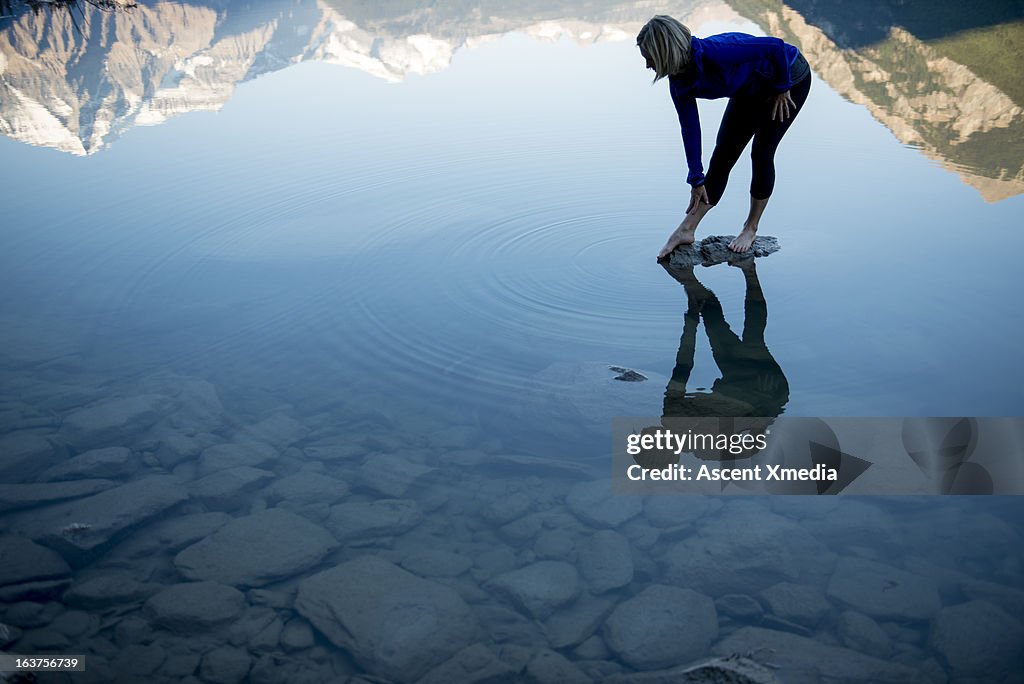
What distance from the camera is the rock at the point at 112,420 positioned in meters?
4.03

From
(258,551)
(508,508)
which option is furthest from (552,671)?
(258,551)

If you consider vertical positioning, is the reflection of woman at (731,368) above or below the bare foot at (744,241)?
below

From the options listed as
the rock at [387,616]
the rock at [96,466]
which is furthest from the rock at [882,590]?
the rock at [96,466]

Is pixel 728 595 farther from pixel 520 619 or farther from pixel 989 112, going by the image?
pixel 989 112

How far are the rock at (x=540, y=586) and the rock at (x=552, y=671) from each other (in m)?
0.18

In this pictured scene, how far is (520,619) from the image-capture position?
9.46 feet

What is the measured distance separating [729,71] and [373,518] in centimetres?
320

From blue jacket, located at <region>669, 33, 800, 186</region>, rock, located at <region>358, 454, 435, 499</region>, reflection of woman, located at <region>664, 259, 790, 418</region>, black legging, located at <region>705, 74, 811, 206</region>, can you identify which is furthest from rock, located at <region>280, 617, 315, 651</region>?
black legging, located at <region>705, 74, 811, 206</region>

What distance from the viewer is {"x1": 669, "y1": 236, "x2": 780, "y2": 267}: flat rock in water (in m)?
5.33

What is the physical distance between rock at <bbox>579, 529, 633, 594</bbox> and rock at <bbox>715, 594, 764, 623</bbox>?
34 centimetres

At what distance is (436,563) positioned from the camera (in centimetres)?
314

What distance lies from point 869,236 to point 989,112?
3.78m

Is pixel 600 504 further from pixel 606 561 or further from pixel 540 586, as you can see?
pixel 540 586

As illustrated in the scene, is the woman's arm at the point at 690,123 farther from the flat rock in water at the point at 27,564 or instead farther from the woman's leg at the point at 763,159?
the flat rock in water at the point at 27,564
